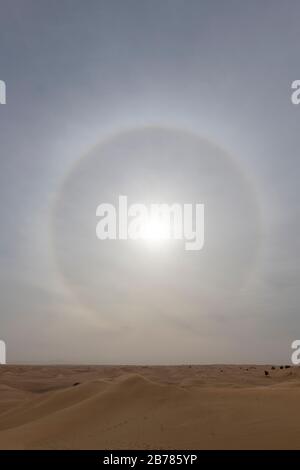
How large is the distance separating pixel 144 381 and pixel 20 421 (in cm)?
366

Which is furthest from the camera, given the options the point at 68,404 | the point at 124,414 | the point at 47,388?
the point at 47,388

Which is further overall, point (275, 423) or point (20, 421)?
point (20, 421)

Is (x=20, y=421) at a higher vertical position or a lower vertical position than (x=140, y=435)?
lower

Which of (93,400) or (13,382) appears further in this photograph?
(13,382)

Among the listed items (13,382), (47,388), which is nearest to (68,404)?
(47,388)

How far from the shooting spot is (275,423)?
30.0ft

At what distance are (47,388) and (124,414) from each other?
1717 cm

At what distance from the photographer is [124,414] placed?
11.5 meters
